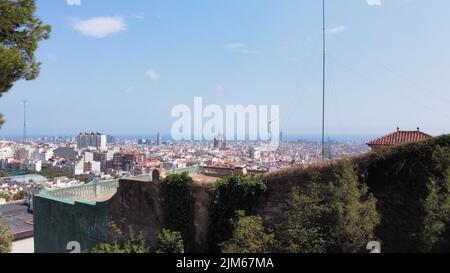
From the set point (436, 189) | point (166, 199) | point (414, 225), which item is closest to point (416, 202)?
point (414, 225)

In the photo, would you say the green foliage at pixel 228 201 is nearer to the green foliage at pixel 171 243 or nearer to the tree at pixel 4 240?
the green foliage at pixel 171 243

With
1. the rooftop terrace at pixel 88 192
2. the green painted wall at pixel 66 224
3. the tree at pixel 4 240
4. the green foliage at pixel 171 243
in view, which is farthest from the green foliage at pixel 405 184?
the tree at pixel 4 240

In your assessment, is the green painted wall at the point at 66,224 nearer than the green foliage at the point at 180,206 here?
No

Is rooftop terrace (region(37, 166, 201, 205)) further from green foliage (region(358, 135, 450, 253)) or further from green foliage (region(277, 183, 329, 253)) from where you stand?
green foliage (region(358, 135, 450, 253))

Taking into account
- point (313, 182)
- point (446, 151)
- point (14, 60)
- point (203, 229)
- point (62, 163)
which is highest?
point (14, 60)

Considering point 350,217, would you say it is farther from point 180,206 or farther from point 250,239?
point 180,206

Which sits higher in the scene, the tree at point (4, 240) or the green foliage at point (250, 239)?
the green foliage at point (250, 239)
